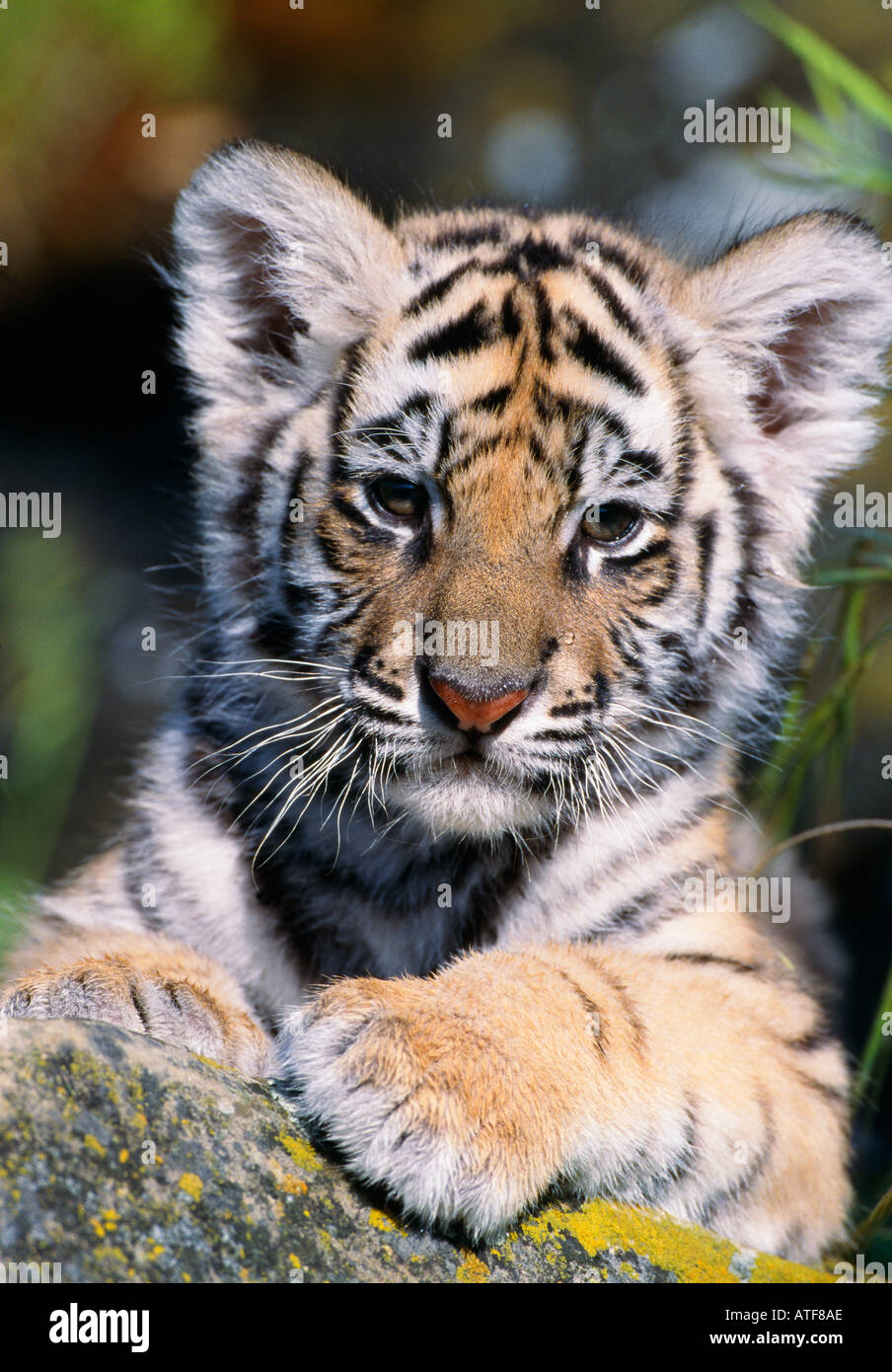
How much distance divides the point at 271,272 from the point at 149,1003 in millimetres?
1570

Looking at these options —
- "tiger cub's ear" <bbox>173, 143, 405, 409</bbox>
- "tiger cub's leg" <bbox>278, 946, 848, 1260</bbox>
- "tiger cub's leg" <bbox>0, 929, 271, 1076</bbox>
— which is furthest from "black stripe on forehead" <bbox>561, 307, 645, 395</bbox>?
"tiger cub's leg" <bbox>0, 929, 271, 1076</bbox>

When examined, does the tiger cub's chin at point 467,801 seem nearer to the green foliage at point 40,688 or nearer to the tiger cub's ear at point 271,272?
the tiger cub's ear at point 271,272

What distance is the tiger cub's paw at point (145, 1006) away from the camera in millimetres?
1874

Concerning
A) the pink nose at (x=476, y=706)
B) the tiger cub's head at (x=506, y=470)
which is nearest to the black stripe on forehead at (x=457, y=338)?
the tiger cub's head at (x=506, y=470)

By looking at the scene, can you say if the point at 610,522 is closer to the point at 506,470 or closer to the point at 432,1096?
the point at 506,470

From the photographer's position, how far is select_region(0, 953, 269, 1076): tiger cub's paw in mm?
1874

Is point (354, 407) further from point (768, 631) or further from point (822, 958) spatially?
point (822, 958)

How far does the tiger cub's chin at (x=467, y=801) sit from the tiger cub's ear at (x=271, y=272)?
93 centimetres

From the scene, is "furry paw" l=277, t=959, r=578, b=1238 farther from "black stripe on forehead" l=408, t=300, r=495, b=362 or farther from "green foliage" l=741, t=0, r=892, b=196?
"green foliage" l=741, t=0, r=892, b=196

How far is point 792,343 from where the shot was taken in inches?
104

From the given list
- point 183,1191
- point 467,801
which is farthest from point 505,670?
point 183,1191

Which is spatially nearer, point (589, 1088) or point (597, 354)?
point (589, 1088)
